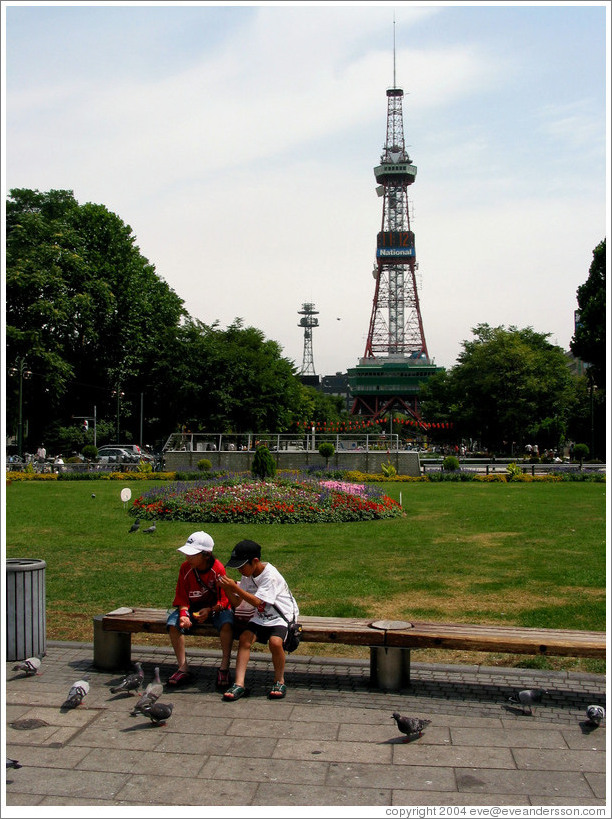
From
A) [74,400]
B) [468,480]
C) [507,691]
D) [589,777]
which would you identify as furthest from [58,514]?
[74,400]

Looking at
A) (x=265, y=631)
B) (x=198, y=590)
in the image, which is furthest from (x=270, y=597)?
(x=198, y=590)

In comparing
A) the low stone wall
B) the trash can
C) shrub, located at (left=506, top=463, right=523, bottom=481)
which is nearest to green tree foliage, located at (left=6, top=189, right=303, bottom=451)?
the low stone wall

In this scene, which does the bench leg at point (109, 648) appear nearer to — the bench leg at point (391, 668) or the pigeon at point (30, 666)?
the pigeon at point (30, 666)

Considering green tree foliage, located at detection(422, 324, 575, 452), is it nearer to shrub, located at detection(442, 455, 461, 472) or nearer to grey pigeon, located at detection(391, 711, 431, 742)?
shrub, located at detection(442, 455, 461, 472)

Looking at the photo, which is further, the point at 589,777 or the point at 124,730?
the point at 124,730

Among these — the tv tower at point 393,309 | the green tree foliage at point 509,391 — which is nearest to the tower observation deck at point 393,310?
the tv tower at point 393,309

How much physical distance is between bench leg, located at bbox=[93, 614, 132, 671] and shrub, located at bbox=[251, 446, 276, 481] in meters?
16.6

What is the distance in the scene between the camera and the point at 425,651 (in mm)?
8875

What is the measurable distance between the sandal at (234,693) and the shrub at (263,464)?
1738 centimetres

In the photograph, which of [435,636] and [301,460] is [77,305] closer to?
[301,460]

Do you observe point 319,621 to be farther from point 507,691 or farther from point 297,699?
point 507,691

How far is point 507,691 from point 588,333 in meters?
45.1

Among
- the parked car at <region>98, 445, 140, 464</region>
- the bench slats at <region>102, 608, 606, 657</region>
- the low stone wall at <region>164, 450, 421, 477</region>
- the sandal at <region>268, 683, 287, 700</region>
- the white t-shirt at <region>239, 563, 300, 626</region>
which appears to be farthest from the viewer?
the parked car at <region>98, 445, 140, 464</region>

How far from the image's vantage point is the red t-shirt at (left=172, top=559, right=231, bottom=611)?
7.64 m
